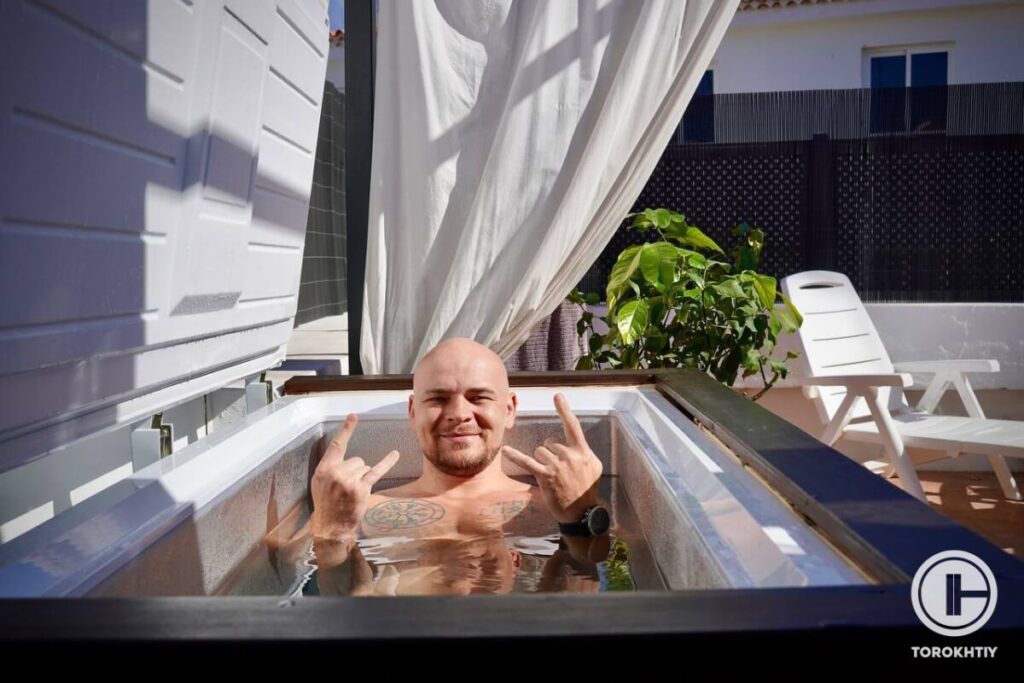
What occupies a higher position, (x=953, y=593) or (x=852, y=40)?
(x=852, y=40)

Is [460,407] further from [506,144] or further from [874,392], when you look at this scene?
[874,392]

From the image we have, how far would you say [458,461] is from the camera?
2.20 m

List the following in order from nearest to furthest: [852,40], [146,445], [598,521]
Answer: [146,445] < [598,521] < [852,40]

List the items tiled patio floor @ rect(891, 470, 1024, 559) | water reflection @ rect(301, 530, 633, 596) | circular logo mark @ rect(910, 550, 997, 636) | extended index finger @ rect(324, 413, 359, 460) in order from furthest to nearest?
tiled patio floor @ rect(891, 470, 1024, 559) < extended index finger @ rect(324, 413, 359, 460) < water reflection @ rect(301, 530, 633, 596) < circular logo mark @ rect(910, 550, 997, 636)

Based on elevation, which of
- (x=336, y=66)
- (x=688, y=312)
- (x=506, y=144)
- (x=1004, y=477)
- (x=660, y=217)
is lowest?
(x=1004, y=477)

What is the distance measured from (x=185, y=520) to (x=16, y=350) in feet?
1.06

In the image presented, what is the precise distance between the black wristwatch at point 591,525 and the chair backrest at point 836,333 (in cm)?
190

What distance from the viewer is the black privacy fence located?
5.53m

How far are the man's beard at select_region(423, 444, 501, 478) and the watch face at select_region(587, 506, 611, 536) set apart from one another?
32 centimetres

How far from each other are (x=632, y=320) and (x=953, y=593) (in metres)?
2.24

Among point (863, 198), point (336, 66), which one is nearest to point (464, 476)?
point (863, 198)

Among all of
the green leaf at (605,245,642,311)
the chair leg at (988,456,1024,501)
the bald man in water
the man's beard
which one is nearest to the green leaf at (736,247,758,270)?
the green leaf at (605,245,642,311)

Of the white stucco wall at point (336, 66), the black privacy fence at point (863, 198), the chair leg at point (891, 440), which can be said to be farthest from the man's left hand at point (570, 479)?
the white stucco wall at point (336, 66)

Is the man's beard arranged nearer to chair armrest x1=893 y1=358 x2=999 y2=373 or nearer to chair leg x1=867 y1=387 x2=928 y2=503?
chair leg x1=867 y1=387 x2=928 y2=503
